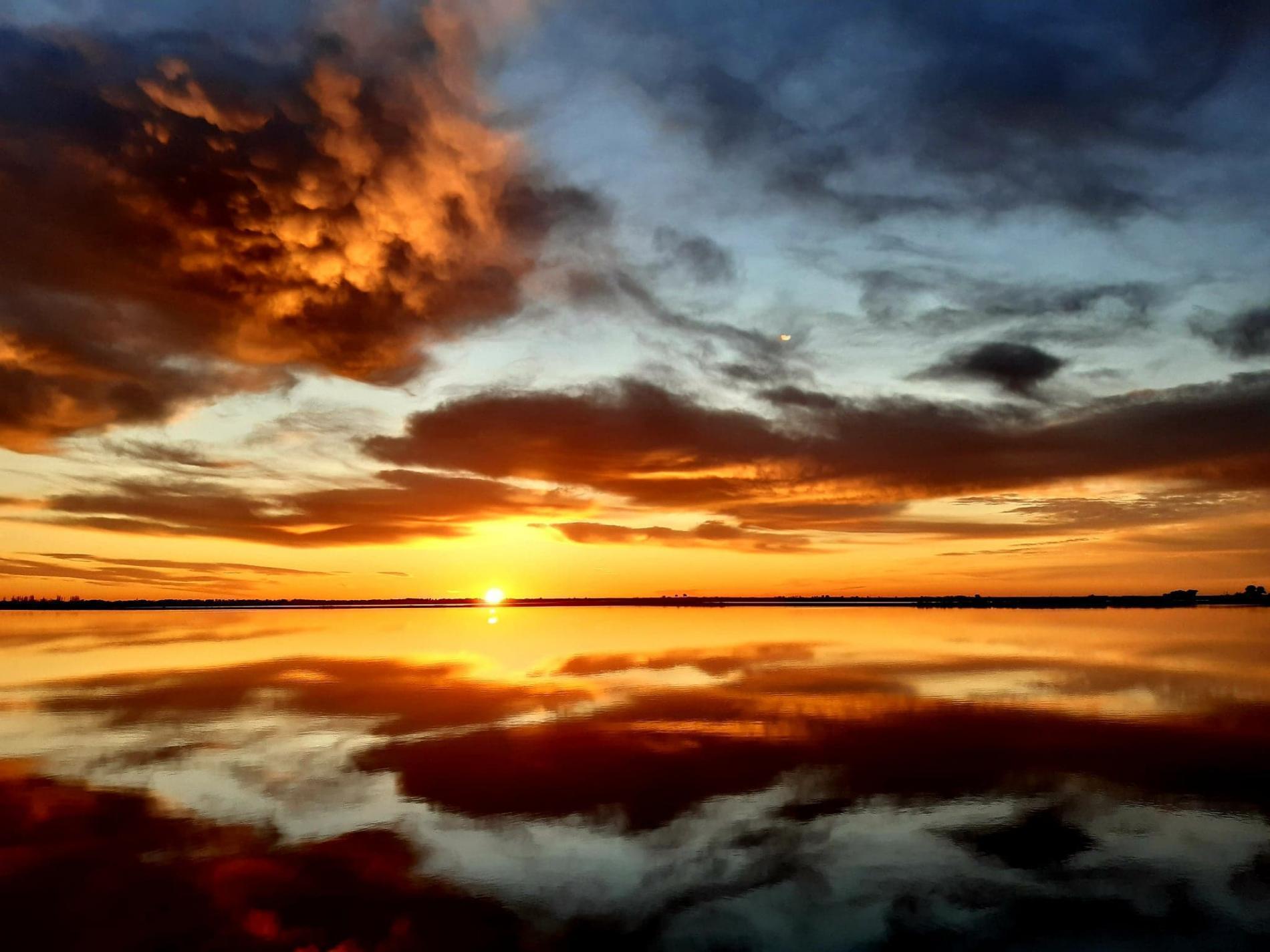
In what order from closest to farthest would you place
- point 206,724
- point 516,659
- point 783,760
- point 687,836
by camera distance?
point 687,836, point 783,760, point 206,724, point 516,659

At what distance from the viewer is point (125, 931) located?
12250 mm

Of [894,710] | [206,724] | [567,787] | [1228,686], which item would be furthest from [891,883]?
[1228,686]

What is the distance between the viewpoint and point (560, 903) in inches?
515

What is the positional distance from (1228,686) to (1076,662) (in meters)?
11.9

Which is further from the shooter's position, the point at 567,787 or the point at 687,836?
the point at 567,787

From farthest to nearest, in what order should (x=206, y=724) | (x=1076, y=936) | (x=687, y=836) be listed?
1. (x=206, y=724)
2. (x=687, y=836)
3. (x=1076, y=936)

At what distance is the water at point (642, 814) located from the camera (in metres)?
12.4

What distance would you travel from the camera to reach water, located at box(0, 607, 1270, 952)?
12398 mm

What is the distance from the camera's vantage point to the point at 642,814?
17484 millimetres

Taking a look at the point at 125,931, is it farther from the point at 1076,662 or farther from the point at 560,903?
the point at 1076,662

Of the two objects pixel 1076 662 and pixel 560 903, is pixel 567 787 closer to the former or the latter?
pixel 560 903

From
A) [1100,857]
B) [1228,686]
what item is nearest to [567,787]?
[1100,857]

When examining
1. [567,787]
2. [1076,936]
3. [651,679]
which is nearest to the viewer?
[1076,936]

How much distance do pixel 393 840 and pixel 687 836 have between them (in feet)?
18.9
